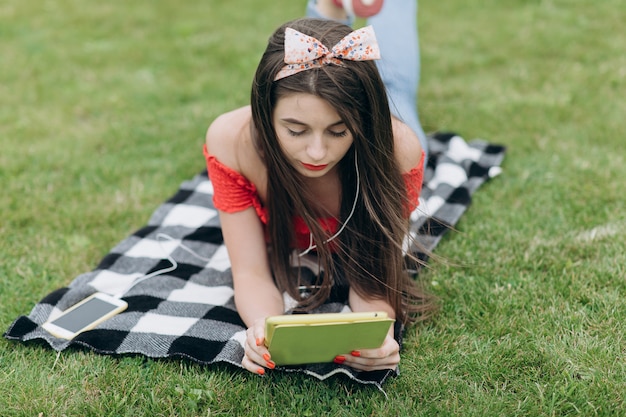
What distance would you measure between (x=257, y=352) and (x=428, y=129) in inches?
104

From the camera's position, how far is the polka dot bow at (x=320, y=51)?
208 cm

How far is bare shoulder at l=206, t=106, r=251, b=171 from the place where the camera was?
258 centimetres

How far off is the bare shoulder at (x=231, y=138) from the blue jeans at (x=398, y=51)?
125cm

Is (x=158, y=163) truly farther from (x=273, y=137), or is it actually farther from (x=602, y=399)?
(x=602, y=399)

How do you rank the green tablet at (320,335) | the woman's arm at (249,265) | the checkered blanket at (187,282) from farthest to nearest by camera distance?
1. the woman's arm at (249,265)
2. the checkered blanket at (187,282)
3. the green tablet at (320,335)

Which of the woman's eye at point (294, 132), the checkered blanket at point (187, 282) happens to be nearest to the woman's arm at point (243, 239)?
the checkered blanket at point (187, 282)

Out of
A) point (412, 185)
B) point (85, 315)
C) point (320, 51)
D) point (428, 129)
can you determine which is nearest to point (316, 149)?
point (320, 51)

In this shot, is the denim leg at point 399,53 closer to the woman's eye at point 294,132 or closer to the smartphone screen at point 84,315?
the woman's eye at point 294,132

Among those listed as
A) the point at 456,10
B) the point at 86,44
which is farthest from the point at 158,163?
the point at 456,10

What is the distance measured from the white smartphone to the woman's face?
1.09 metres

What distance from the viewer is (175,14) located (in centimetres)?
662

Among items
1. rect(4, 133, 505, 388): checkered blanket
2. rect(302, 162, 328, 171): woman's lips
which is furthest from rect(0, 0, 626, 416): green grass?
rect(302, 162, 328, 171): woman's lips

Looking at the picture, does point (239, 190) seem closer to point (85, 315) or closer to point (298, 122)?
point (298, 122)

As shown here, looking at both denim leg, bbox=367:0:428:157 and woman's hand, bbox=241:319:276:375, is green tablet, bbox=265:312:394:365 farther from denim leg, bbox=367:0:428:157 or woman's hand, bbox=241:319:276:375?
denim leg, bbox=367:0:428:157
